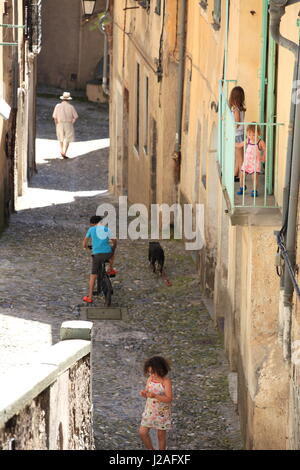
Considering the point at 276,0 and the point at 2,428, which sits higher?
the point at 276,0

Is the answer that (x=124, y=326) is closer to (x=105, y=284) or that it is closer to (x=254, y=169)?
(x=105, y=284)

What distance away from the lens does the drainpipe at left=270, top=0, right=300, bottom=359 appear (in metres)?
10.3

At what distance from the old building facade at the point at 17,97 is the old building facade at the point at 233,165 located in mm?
2503

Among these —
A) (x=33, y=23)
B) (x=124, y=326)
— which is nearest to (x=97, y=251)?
(x=124, y=326)

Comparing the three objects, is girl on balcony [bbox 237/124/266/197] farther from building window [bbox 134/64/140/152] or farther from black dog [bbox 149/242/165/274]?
building window [bbox 134/64/140/152]

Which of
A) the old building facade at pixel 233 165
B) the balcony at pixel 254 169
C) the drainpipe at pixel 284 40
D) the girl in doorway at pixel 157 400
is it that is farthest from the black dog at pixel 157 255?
the drainpipe at pixel 284 40

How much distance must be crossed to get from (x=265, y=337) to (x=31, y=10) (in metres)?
15.8

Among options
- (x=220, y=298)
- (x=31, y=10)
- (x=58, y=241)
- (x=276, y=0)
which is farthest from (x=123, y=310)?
(x=31, y=10)

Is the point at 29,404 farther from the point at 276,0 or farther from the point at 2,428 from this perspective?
the point at 276,0

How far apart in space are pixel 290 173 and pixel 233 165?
1133 mm

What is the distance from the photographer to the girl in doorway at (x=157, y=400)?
446 inches

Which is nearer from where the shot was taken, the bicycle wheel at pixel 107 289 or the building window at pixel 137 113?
the bicycle wheel at pixel 107 289

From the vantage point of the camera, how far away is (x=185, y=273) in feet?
60.2

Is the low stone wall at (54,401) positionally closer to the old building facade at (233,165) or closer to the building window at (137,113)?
the old building facade at (233,165)
